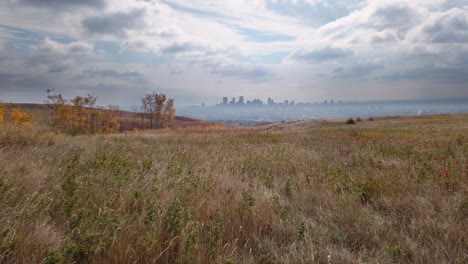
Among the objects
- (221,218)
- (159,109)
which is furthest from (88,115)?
(221,218)

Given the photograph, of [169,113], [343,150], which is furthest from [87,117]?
[343,150]

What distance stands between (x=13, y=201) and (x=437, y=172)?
745 cm

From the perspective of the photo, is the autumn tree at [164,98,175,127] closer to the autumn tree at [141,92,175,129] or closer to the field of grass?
the autumn tree at [141,92,175,129]

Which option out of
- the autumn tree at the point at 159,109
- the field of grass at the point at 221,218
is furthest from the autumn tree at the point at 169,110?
the field of grass at the point at 221,218

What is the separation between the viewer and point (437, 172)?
6422 mm

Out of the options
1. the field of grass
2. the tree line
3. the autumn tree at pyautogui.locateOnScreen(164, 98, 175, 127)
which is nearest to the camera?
the field of grass

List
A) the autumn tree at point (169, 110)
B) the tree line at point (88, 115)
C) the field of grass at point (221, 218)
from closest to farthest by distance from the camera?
1. the field of grass at point (221, 218)
2. the tree line at point (88, 115)
3. the autumn tree at point (169, 110)

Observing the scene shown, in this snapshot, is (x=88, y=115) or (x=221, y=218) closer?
(x=221, y=218)

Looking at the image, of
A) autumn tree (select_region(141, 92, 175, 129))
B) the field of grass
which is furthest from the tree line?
the field of grass

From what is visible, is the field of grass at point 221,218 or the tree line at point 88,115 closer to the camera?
the field of grass at point 221,218

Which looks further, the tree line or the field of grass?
the tree line

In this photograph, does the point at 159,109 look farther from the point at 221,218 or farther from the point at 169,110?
the point at 221,218

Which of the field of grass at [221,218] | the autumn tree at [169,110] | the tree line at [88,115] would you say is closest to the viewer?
the field of grass at [221,218]

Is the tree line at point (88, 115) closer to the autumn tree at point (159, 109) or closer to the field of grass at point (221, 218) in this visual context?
the autumn tree at point (159, 109)
